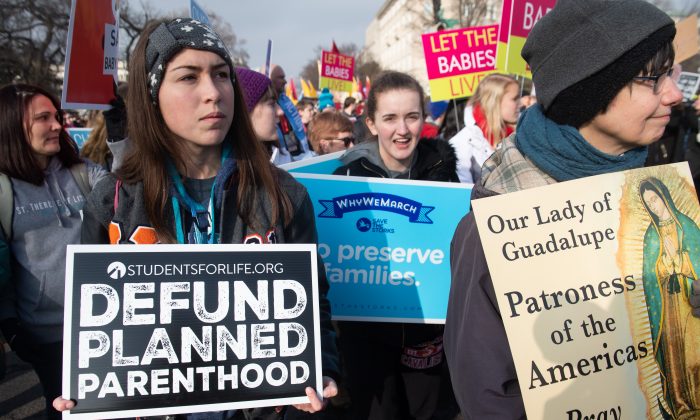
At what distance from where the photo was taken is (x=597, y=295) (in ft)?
4.22

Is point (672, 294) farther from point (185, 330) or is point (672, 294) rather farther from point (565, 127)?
point (185, 330)

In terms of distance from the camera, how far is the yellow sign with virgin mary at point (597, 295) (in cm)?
124

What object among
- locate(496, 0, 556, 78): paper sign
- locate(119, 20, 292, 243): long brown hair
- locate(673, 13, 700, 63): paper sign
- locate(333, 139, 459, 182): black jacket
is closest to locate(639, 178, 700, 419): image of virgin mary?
locate(119, 20, 292, 243): long brown hair

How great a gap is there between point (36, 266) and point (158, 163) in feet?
4.81

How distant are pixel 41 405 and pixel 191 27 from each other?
3.75 m

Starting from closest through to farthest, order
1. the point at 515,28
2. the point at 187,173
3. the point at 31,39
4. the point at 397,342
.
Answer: the point at 187,173, the point at 397,342, the point at 515,28, the point at 31,39

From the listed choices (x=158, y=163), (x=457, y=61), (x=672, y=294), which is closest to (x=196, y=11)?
(x=158, y=163)

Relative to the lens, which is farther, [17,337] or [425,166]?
[425,166]

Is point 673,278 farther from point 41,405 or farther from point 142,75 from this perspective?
point 41,405

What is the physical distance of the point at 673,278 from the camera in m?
1.33

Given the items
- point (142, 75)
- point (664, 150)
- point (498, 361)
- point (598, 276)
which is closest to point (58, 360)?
point (142, 75)

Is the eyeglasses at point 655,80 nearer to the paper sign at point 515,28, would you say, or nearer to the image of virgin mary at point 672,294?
the image of virgin mary at point 672,294

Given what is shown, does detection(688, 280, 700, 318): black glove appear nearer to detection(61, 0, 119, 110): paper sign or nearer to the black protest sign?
the black protest sign

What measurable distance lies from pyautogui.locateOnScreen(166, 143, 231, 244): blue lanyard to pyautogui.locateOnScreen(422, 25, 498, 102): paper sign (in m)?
5.26
